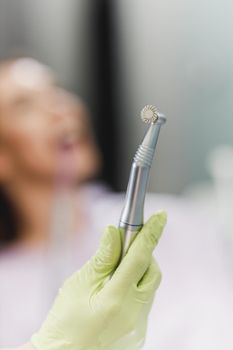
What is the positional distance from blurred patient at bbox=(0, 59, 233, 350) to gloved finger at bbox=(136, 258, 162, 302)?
1.97 feet

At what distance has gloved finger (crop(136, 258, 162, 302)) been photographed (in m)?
0.76

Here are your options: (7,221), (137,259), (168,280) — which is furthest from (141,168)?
(7,221)

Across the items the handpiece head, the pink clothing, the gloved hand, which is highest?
the handpiece head

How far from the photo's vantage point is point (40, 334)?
79 cm

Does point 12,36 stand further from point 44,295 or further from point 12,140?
point 44,295

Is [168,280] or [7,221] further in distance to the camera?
[7,221]

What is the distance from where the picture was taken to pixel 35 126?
5.14ft

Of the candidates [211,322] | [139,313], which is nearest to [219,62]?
[211,322]

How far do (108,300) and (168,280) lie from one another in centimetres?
78

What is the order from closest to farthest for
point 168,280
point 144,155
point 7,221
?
1. point 144,155
2. point 168,280
3. point 7,221

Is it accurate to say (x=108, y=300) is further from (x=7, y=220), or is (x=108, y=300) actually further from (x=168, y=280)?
(x=7, y=220)

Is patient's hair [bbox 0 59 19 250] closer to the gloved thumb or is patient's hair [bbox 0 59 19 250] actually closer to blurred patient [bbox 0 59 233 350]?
blurred patient [bbox 0 59 233 350]

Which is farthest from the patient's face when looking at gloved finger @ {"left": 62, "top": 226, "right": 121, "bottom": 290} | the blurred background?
gloved finger @ {"left": 62, "top": 226, "right": 121, "bottom": 290}

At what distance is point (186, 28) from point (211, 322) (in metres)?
0.94
